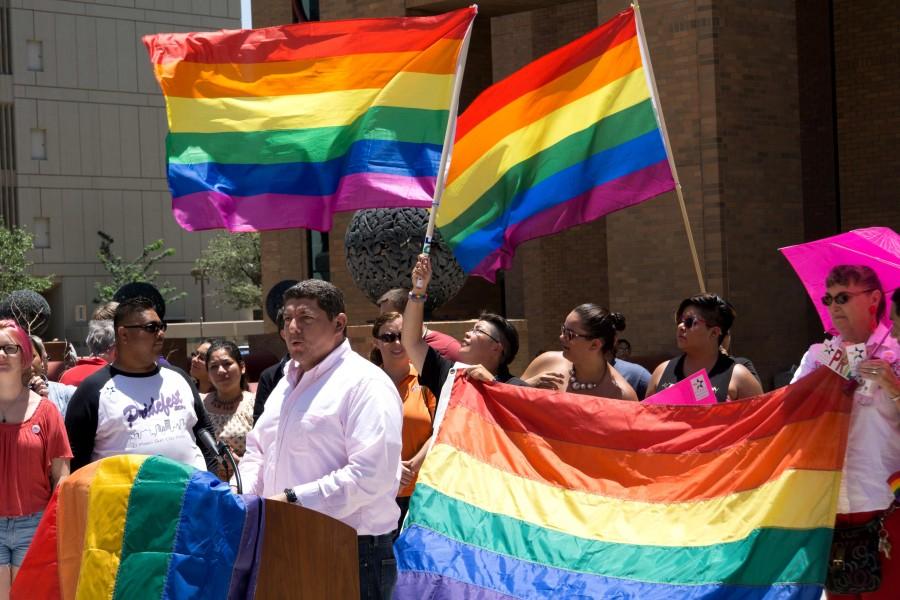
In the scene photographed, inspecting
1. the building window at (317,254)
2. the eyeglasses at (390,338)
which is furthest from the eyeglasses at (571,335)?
the building window at (317,254)

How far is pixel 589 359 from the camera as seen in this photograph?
288 inches

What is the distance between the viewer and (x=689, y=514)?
5824mm

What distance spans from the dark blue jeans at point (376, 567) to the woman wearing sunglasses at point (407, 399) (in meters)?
1.57

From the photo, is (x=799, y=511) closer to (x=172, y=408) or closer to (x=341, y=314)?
(x=341, y=314)

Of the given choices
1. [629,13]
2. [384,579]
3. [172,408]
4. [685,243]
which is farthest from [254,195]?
[685,243]

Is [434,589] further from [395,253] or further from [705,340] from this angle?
[395,253]

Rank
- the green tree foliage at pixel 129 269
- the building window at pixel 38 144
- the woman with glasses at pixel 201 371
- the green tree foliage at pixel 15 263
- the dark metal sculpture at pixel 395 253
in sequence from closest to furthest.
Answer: the woman with glasses at pixel 201 371 → the dark metal sculpture at pixel 395 253 → the green tree foliage at pixel 15 263 → the building window at pixel 38 144 → the green tree foliage at pixel 129 269

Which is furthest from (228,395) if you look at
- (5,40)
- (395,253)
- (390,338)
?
(5,40)

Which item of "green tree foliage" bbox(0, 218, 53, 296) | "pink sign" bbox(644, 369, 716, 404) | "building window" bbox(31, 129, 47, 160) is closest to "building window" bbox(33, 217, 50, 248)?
"building window" bbox(31, 129, 47, 160)

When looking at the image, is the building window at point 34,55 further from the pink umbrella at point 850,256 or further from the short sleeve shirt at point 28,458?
the pink umbrella at point 850,256

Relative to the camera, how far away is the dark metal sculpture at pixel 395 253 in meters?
12.2

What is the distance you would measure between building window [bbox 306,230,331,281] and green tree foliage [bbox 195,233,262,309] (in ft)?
131

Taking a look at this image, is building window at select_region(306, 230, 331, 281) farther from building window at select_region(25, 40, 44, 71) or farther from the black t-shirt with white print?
building window at select_region(25, 40, 44, 71)

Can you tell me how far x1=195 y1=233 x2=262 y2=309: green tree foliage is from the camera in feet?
206
